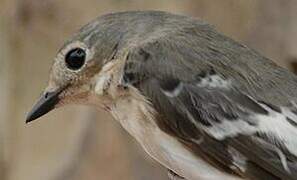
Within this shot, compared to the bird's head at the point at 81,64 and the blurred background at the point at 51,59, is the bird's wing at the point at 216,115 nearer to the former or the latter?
the bird's head at the point at 81,64

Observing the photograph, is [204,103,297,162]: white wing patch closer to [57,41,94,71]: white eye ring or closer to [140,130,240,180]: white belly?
[140,130,240,180]: white belly

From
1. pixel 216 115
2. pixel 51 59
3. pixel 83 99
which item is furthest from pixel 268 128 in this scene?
pixel 51 59

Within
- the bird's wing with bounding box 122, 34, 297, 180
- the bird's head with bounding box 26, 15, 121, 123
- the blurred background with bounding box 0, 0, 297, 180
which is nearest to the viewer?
the bird's wing with bounding box 122, 34, 297, 180

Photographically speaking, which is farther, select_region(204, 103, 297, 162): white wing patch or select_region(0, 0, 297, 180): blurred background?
select_region(0, 0, 297, 180): blurred background

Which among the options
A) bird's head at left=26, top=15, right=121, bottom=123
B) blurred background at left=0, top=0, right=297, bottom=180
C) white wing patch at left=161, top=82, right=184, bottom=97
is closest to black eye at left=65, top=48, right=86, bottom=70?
bird's head at left=26, top=15, right=121, bottom=123

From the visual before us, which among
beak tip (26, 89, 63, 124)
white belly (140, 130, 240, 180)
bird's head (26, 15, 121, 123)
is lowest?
white belly (140, 130, 240, 180)

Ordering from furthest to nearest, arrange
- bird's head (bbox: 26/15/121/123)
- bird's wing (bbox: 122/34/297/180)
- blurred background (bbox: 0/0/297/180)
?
blurred background (bbox: 0/0/297/180) → bird's head (bbox: 26/15/121/123) → bird's wing (bbox: 122/34/297/180)

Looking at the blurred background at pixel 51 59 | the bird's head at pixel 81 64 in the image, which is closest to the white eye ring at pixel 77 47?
the bird's head at pixel 81 64

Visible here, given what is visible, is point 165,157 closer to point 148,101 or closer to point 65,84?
point 148,101

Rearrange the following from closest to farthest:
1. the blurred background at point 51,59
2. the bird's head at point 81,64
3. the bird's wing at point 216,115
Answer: the bird's wing at point 216,115
the bird's head at point 81,64
the blurred background at point 51,59
